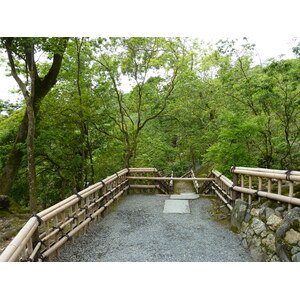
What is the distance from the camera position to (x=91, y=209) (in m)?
3.92

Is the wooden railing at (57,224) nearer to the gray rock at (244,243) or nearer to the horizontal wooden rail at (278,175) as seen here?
the gray rock at (244,243)

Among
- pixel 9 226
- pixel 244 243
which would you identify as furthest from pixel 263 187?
pixel 9 226

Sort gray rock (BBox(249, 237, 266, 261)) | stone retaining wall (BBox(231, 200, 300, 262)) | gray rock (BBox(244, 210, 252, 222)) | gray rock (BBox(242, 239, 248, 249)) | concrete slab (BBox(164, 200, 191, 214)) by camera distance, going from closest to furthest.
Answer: stone retaining wall (BBox(231, 200, 300, 262)) → gray rock (BBox(249, 237, 266, 261)) → gray rock (BBox(242, 239, 248, 249)) → gray rock (BBox(244, 210, 252, 222)) → concrete slab (BBox(164, 200, 191, 214))

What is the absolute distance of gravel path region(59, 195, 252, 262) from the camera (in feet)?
9.46

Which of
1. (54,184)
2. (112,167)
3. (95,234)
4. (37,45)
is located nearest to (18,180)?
(54,184)

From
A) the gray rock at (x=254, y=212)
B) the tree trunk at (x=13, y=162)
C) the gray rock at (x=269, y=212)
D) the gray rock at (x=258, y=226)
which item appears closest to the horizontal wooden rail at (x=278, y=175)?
the gray rock at (x=269, y=212)

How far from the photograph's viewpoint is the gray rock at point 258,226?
112 inches

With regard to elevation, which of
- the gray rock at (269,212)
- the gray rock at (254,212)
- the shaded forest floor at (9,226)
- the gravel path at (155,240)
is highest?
the gray rock at (269,212)

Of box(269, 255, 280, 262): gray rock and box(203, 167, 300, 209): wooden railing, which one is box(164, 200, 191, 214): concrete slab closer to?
box(203, 167, 300, 209): wooden railing

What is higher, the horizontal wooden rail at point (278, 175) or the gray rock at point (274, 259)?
the horizontal wooden rail at point (278, 175)

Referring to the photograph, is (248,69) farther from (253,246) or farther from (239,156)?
(253,246)

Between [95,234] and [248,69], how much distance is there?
6.43 meters

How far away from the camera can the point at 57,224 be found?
284cm

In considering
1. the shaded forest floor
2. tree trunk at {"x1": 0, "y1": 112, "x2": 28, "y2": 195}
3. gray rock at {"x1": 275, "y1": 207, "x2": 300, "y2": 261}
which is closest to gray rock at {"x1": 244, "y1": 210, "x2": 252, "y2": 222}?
gray rock at {"x1": 275, "y1": 207, "x2": 300, "y2": 261}
